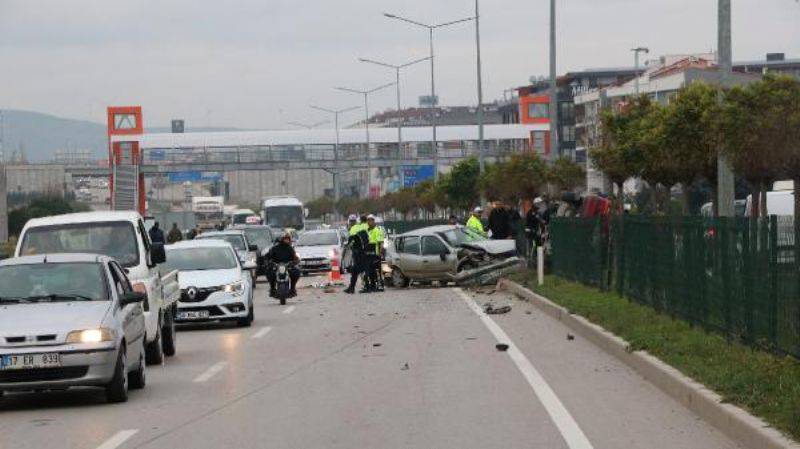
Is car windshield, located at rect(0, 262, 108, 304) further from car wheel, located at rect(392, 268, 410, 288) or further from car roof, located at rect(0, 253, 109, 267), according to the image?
car wheel, located at rect(392, 268, 410, 288)

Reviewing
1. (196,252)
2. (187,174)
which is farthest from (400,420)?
(187,174)

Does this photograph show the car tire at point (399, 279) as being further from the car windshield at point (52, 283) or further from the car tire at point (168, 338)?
the car windshield at point (52, 283)

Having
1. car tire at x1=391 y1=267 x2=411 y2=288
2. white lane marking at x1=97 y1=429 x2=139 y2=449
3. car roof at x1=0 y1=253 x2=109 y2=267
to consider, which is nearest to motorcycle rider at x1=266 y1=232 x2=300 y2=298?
car tire at x1=391 y1=267 x2=411 y2=288

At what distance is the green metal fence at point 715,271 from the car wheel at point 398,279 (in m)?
12.2

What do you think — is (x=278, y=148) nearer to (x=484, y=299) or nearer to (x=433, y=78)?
(x=433, y=78)

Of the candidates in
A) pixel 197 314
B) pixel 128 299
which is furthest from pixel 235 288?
pixel 128 299

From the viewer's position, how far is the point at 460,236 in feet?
134

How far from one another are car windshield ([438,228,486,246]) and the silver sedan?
23.5m

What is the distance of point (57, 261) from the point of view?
623 inches

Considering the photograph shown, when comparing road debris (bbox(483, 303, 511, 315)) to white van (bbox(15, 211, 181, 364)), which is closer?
white van (bbox(15, 211, 181, 364))

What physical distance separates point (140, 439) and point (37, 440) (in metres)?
0.88

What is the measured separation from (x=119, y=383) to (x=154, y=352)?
449 cm

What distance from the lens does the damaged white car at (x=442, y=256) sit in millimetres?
38938

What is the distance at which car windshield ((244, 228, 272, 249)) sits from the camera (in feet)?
174
